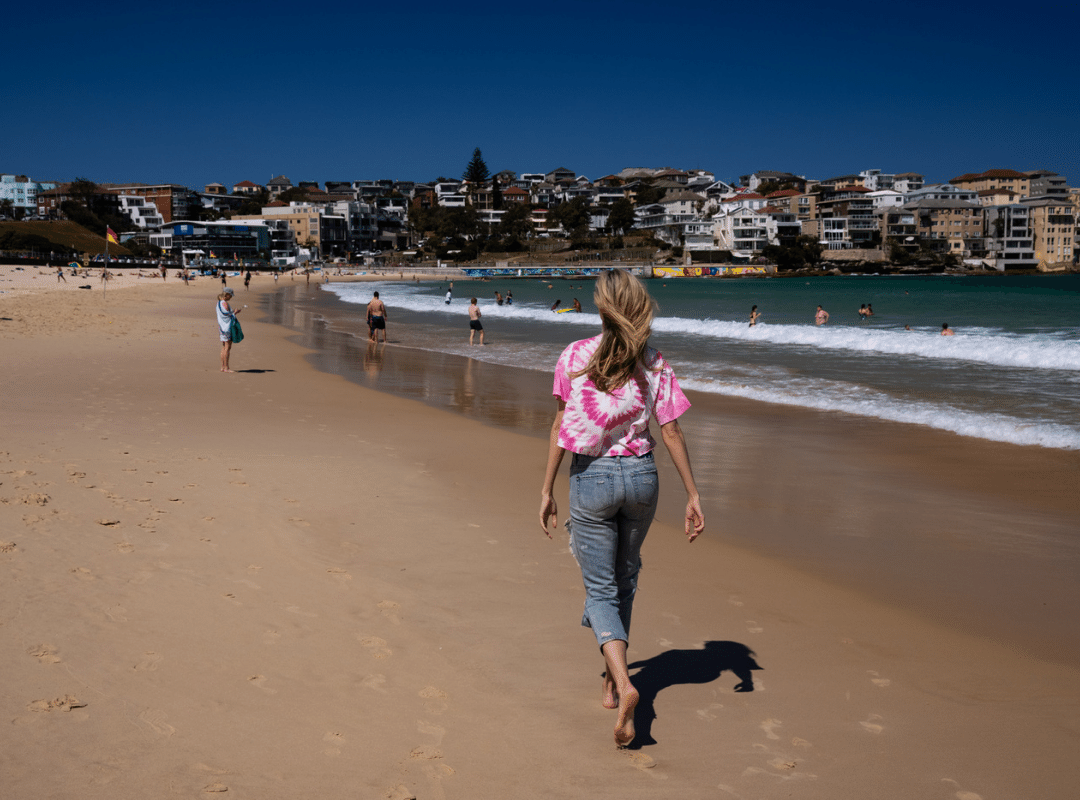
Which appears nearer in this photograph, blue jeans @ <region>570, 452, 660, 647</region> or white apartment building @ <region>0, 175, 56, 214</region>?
blue jeans @ <region>570, 452, 660, 647</region>

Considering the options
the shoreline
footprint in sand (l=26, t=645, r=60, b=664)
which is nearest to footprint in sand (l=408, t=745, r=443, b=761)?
footprint in sand (l=26, t=645, r=60, b=664)

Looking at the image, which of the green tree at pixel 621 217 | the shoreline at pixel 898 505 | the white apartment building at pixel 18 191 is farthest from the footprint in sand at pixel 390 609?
the white apartment building at pixel 18 191

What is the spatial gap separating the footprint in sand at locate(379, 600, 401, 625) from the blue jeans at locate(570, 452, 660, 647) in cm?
120

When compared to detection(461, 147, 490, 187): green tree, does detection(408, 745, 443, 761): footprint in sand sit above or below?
below

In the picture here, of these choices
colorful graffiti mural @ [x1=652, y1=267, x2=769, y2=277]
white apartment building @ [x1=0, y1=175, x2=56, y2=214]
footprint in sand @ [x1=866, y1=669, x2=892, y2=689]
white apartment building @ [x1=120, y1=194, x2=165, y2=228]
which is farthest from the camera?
white apartment building @ [x1=0, y1=175, x2=56, y2=214]

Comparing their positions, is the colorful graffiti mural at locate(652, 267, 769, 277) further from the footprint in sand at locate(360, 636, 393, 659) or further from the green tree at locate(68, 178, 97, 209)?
the footprint in sand at locate(360, 636, 393, 659)

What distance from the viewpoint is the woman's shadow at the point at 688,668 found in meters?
3.33

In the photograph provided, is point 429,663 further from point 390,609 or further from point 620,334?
point 620,334

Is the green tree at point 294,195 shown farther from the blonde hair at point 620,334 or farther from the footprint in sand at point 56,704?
the blonde hair at point 620,334

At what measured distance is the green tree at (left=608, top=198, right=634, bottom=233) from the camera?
139750 millimetres

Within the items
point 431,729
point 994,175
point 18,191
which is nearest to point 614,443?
point 431,729

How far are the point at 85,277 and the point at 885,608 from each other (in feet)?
236

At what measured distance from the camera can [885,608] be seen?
4.39m

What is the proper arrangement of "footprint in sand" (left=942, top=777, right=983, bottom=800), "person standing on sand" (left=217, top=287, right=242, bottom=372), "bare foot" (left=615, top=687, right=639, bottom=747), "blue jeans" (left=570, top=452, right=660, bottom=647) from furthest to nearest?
"person standing on sand" (left=217, top=287, right=242, bottom=372)
"blue jeans" (left=570, top=452, right=660, bottom=647)
"bare foot" (left=615, top=687, right=639, bottom=747)
"footprint in sand" (left=942, top=777, right=983, bottom=800)
